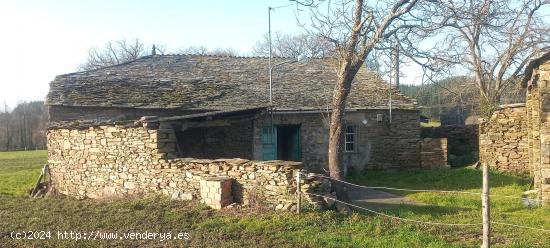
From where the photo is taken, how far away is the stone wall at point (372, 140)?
16.6m

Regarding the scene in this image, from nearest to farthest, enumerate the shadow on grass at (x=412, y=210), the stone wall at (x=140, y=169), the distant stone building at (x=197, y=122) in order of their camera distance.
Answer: the shadow on grass at (x=412, y=210), the stone wall at (x=140, y=169), the distant stone building at (x=197, y=122)

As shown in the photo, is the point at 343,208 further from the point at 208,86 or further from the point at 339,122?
the point at 208,86

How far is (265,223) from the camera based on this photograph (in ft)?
27.3

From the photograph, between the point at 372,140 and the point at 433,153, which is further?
the point at 372,140

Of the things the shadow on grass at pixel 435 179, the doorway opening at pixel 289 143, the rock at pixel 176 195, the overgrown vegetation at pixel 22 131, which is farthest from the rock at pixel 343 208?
the overgrown vegetation at pixel 22 131

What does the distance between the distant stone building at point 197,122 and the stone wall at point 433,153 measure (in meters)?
0.31

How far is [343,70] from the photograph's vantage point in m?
10.6

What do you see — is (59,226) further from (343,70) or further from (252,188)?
(343,70)

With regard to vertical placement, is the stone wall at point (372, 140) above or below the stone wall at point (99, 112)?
below

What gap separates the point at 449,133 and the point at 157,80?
12588 mm

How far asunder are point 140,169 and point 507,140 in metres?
11.7

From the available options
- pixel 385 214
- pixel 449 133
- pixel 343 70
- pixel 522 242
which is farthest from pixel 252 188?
pixel 449 133

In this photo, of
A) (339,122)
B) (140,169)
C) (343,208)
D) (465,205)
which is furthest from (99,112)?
(465,205)

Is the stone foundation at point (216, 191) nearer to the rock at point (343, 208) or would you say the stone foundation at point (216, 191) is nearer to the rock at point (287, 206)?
the rock at point (287, 206)
